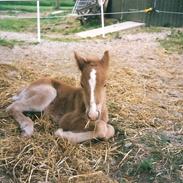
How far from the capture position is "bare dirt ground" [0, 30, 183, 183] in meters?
4.60

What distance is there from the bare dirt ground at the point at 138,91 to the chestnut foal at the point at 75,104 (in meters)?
0.34

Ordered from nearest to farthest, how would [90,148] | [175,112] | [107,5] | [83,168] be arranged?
[83,168]
[90,148]
[175,112]
[107,5]

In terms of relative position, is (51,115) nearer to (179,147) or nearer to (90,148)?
(90,148)

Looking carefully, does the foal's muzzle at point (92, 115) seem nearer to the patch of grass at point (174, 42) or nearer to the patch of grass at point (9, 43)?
the patch of grass at point (174, 42)

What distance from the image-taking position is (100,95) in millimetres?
4609

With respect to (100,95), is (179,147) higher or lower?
lower

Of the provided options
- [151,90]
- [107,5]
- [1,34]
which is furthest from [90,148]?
[107,5]

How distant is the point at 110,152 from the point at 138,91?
2.34m

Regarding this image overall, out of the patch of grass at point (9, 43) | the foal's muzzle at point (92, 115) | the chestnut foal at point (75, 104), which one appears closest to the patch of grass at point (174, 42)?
the patch of grass at point (9, 43)

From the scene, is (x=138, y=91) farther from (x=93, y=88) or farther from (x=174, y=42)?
(x=174, y=42)

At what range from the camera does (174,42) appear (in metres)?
11.1

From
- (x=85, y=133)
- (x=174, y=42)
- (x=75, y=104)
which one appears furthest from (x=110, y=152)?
(x=174, y=42)

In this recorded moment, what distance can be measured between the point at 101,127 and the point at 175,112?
157cm

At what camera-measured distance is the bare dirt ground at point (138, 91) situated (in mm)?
4598
